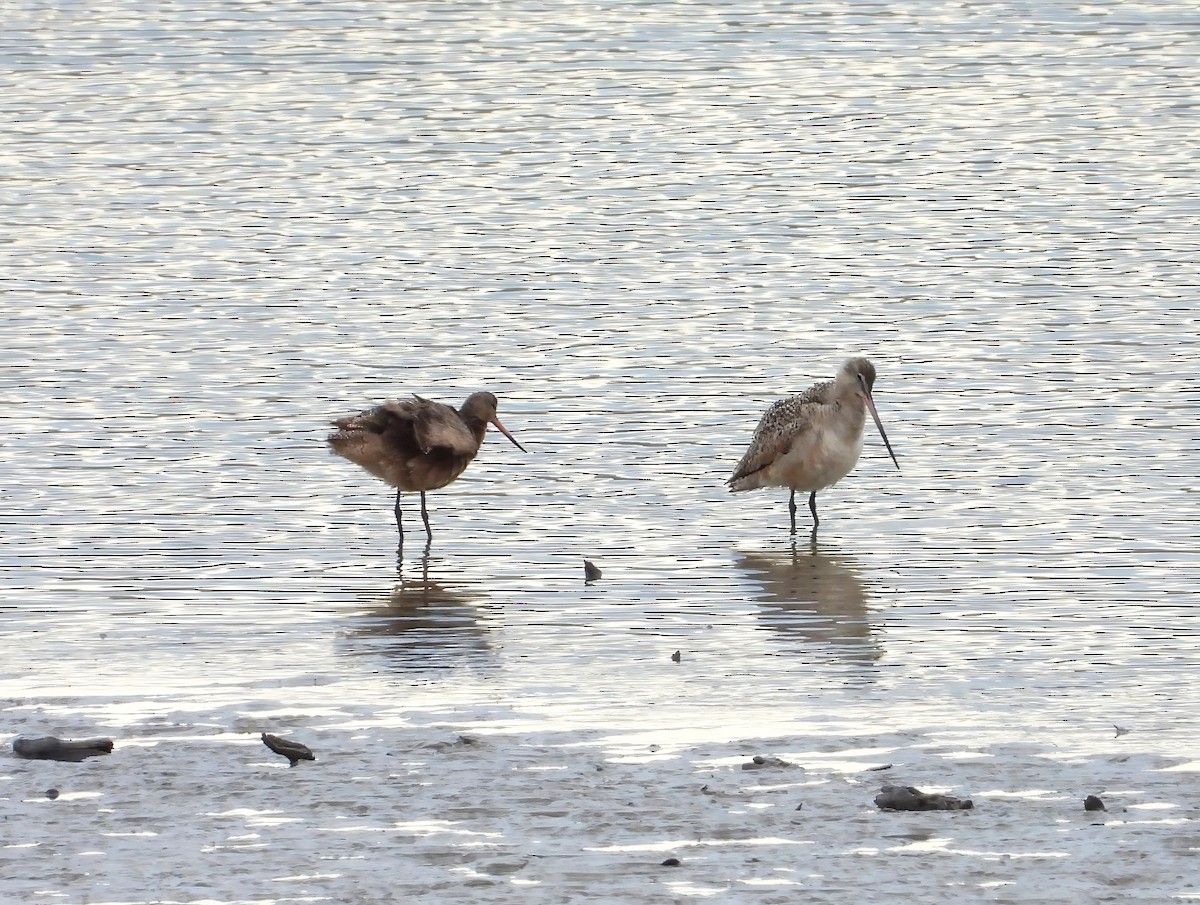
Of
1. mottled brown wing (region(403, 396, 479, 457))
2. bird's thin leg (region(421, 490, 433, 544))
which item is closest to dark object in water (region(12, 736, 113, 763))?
bird's thin leg (region(421, 490, 433, 544))

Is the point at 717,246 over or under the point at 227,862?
under

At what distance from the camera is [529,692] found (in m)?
9.97

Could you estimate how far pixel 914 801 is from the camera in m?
8.06

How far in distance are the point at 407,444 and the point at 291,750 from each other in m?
5.00

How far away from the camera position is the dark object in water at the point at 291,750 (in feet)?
28.7

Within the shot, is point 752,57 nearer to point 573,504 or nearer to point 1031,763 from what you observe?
point 573,504

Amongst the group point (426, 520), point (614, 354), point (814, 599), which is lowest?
point (614, 354)

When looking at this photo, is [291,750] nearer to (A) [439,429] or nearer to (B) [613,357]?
(A) [439,429]

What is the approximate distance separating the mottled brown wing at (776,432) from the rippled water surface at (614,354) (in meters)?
0.35

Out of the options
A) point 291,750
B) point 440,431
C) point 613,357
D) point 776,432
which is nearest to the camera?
point 291,750

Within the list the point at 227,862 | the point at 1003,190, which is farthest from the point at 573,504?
the point at 1003,190

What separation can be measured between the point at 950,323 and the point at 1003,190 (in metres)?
5.14

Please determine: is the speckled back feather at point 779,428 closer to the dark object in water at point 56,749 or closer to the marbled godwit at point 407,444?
the marbled godwit at point 407,444

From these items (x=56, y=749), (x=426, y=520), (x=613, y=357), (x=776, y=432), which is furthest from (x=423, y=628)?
(x=613, y=357)
